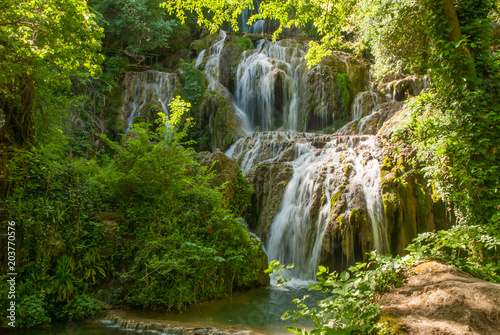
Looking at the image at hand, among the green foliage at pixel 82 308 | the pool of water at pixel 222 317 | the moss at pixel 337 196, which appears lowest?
the pool of water at pixel 222 317

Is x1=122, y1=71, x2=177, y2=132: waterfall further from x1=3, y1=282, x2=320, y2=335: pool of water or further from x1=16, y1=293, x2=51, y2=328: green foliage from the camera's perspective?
x1=16, y1=293, x2=51, y2=328: green foliage

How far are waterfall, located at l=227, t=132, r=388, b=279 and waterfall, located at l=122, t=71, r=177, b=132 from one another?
32.6ft

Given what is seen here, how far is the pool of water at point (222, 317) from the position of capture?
5.00 meters

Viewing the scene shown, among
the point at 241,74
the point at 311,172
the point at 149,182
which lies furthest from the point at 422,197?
the point at 241,74

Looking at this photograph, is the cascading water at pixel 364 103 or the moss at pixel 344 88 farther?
the moss at pixel 344 88

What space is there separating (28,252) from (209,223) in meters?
3.43

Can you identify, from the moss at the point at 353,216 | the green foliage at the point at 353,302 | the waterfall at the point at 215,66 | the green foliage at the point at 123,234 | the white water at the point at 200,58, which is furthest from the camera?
the white water at the point at 200,58

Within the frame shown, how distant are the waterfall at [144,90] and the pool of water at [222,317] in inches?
587

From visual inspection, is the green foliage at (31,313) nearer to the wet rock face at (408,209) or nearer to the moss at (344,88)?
the wet rock face at (408,209)

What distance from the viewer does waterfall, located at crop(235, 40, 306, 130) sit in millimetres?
19656

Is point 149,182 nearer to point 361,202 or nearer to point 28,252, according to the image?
point 28,252

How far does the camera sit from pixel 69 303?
5.48m

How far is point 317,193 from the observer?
1061 cm

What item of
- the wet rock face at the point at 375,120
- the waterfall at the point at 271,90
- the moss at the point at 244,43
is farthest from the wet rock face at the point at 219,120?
the wet rock face at the point at 375,120
